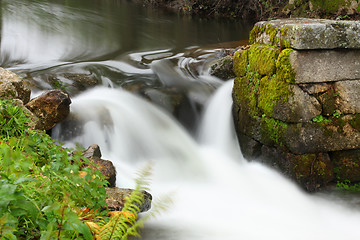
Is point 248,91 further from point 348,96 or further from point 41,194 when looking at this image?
point 41,194

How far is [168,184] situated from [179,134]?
1.16m

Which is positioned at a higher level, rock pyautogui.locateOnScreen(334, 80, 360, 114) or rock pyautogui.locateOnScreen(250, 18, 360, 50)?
rock pyautogui.locateOnScreen(250, 18, 360, 50)

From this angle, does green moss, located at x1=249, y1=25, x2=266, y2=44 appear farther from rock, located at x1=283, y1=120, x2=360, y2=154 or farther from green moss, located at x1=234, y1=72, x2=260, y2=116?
rock, located at x1=283, y1=120, x2=360, y2=154

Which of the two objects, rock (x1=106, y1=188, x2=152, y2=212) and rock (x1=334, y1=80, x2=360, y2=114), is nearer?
rock (x1=106, y1=188, x2=152, y2=212)

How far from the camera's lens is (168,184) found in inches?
210

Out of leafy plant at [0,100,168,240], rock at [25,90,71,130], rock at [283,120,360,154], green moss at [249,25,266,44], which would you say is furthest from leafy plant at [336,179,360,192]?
rock at [25,90,71,130]

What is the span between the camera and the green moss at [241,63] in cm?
A: 611

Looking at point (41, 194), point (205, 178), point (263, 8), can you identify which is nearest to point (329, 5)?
point (263, 8)

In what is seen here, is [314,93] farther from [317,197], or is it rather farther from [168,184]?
[168,184]

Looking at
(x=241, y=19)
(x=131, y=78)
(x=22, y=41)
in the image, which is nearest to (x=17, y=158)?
(x=131, y=78)

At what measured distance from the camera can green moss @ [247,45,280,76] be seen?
5.25m

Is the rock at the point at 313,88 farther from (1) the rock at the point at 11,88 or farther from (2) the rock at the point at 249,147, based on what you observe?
(1) the rock at the point at 11,88

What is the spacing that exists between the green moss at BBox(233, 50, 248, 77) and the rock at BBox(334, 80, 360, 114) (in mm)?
1528

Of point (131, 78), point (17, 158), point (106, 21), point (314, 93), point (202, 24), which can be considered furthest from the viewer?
point (202, 24)
